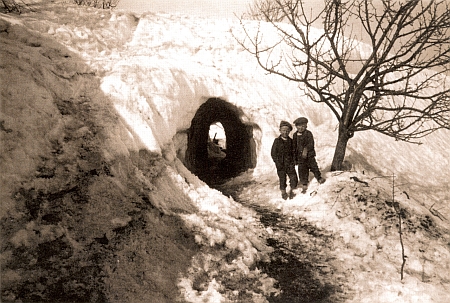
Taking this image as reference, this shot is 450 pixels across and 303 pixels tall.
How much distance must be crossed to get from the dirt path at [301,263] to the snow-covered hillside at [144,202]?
0.40 ft

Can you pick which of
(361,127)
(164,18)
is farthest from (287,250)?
(164,18)

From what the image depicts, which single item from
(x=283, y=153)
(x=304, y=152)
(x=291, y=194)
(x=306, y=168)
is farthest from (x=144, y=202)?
(x=306, y=168)

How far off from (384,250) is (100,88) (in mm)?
5453

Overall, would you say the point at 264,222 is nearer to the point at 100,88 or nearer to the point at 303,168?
the point at 303,168

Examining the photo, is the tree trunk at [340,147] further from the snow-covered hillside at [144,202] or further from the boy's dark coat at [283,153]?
the boy's dark coat at [283,153]

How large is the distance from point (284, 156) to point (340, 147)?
1.43 meters

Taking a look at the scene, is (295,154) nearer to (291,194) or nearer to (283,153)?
(283,153)

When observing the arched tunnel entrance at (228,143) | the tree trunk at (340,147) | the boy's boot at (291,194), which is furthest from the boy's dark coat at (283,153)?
the arched tunnel entrance at (228,143)

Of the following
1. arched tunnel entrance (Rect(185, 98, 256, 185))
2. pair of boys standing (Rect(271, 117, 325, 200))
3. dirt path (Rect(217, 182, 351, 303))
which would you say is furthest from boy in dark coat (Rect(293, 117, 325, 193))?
arched tunnel entrance (Rect(185, 98, 256, 185))

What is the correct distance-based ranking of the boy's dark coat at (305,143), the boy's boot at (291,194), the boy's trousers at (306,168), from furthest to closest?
the boy's boot at (291,194) → the boy's trousers at (306,168) → the boy's dark coat at (305,143)

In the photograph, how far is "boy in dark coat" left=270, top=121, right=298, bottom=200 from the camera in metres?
6.18

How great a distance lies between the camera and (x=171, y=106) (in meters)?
6.68

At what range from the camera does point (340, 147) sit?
6781 mm

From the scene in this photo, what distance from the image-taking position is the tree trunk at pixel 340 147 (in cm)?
667
